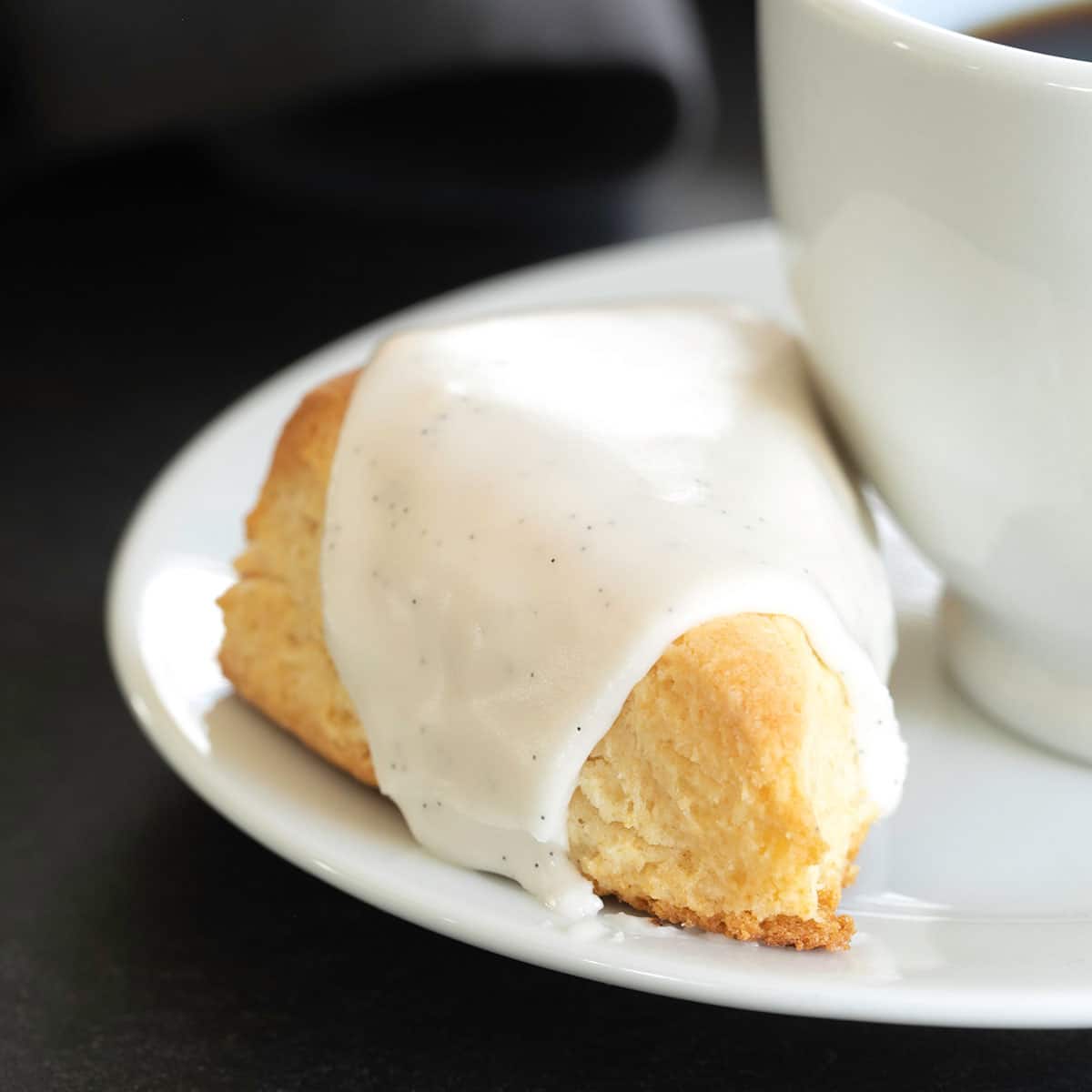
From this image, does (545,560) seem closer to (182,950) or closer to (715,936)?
(715,936)

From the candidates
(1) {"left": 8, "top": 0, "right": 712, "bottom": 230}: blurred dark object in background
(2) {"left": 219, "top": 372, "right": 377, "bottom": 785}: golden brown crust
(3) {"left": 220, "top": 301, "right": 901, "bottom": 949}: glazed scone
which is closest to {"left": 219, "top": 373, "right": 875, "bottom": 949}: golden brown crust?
(3) {"left": 220, "top": 301, "right": 901, "bottom": 949}: glazed scone

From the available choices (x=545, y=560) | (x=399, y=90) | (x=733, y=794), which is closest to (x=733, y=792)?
(x=733, y=794)

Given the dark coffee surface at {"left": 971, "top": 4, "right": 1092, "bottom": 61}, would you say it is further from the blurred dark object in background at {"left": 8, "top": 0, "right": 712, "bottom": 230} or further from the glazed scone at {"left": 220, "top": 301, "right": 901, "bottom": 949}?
the blurred dark object in background at {"left": 8, "top": 0, "right": 712, "bottom": 230}

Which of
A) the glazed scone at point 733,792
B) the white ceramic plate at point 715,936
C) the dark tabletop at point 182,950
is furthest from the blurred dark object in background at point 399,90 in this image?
the glazed scone at point 733,792

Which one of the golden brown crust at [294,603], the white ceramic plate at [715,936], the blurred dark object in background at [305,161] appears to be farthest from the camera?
the blurred dark object in background at [305,161]

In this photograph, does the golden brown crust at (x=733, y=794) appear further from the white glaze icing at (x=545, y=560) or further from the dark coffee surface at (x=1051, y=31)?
the dark coffee surface at (x=1051, y=31)
